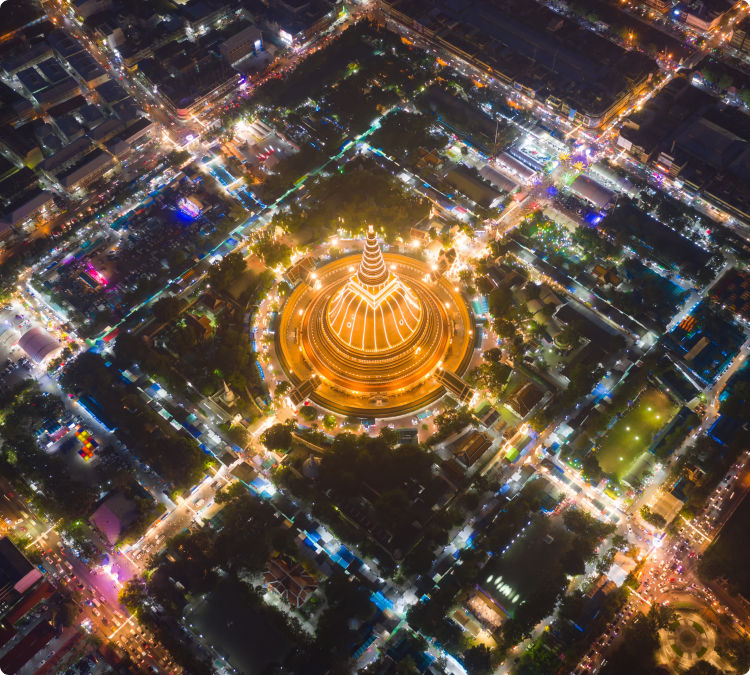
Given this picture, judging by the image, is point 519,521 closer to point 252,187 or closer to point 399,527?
point 399,527

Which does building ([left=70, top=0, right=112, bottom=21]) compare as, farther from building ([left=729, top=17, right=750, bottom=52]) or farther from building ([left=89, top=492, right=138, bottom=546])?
building ([left=729, top=17, right=750, bottom=52])

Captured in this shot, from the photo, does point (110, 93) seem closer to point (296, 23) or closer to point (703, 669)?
point (296, 23)

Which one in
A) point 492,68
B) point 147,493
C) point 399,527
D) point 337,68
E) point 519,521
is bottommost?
point 147,493

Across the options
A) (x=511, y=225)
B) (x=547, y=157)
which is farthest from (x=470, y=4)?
(x=511, y=225)

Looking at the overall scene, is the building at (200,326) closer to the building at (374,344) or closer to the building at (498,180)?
the building at (374,344)

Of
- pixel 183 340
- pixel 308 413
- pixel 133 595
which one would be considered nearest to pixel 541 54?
pixel 308 413

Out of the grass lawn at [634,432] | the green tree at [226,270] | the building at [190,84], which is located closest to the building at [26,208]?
the building at [190,84]
